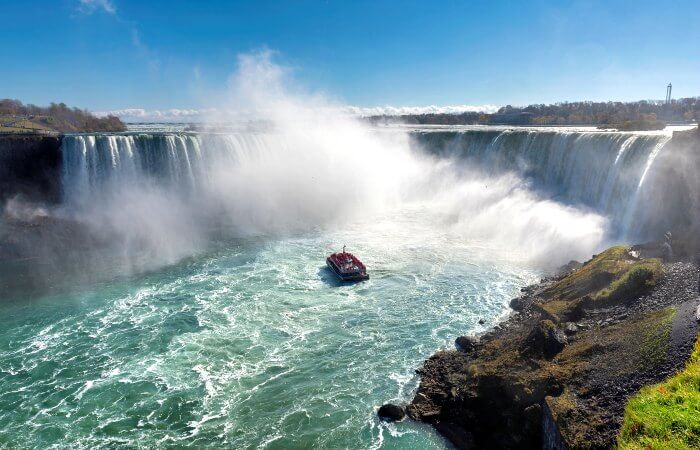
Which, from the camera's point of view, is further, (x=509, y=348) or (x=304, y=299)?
(x=304, y=299)

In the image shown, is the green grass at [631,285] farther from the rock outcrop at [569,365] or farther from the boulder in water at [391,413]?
the boulder in water at [391,413]

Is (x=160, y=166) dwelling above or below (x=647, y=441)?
above

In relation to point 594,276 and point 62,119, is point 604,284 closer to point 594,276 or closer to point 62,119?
point 594,276

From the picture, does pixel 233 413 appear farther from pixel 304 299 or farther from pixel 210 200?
pixel 210 200

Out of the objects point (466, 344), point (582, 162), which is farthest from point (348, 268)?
point (582, 162)

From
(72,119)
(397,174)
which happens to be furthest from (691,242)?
(72,119)

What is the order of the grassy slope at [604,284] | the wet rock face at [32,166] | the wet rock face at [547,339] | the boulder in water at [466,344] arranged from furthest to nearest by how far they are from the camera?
the wet rock face at [32,166] → the boulder in water at [466,344] → the grassy slope at [604,284] → the wet rock face at [547,339]

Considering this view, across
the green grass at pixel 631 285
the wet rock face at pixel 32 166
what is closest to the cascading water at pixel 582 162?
the green grass at pixel 631 285
